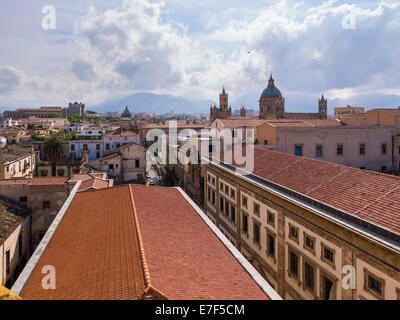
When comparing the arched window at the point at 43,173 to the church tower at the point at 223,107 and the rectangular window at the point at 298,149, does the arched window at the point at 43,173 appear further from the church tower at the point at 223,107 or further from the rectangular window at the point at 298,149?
the church tower at the point at 223,107

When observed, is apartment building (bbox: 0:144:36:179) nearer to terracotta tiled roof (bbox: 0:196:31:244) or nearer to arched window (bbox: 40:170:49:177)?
arched window (bbox: 40:170:49:177)

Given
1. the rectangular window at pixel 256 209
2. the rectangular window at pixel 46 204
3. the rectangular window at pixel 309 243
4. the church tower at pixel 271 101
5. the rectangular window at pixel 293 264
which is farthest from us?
the church tower at pixel 271 101

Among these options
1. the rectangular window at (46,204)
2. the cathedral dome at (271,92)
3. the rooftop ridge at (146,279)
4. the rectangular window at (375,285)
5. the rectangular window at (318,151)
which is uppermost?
the cathedral dome at (271,92)

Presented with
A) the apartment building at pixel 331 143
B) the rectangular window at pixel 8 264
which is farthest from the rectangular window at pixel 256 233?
the rectangular window at pixel 8 264

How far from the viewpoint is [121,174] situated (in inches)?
2132

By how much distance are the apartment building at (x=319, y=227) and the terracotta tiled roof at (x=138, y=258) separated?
5191 millimetres

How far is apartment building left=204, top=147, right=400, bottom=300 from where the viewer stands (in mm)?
11984

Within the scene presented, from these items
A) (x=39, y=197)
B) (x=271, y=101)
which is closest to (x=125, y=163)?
(x=39, y=197)

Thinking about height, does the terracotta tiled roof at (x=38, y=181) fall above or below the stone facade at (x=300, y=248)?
above

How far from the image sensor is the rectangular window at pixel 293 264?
1720cm

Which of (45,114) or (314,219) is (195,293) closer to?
(314,219)

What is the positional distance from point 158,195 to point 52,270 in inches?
393

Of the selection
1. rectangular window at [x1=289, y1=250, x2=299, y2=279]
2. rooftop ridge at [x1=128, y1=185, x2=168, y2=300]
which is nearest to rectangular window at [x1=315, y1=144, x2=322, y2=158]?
rectangular window at [x1=289, y1=250, x2=299, y2=279]
